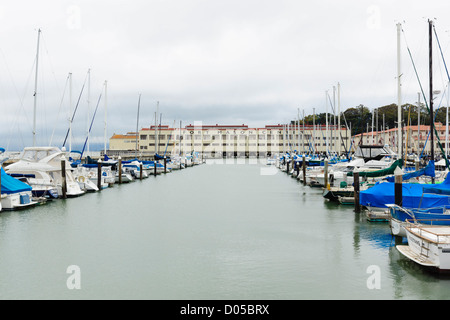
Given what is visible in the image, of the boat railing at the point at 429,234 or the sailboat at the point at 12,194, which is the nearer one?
the boat railing at the point at 429,234

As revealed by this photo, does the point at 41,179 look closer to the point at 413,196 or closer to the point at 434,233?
the point at 413,196

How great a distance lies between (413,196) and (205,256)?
30.8 ft

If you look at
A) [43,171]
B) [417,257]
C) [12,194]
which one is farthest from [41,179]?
[417,257]

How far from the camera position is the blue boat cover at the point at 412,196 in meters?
18.0

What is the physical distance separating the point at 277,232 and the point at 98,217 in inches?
401

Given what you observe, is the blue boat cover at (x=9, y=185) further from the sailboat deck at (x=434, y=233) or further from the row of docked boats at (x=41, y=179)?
the sailboat deck at (x=434, y=233)

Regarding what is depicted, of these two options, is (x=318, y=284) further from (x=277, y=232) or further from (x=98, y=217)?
(x=98, y=217)

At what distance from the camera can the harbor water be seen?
11.5 metres

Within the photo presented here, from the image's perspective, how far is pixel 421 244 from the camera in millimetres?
12734

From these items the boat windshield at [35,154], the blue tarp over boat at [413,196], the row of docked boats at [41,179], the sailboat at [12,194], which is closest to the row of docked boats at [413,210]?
the blue tarp over boat at [413,196]

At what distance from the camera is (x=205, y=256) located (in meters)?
15.0

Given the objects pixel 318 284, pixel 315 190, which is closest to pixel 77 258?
pixel 318 284

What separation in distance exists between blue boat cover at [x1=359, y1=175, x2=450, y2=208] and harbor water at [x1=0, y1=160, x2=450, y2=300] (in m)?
1.26

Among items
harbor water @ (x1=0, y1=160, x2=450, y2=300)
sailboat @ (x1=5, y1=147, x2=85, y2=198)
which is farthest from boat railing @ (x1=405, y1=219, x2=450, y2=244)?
sailboat @ (x1=5, y1=147, x2=85, y2=198)
